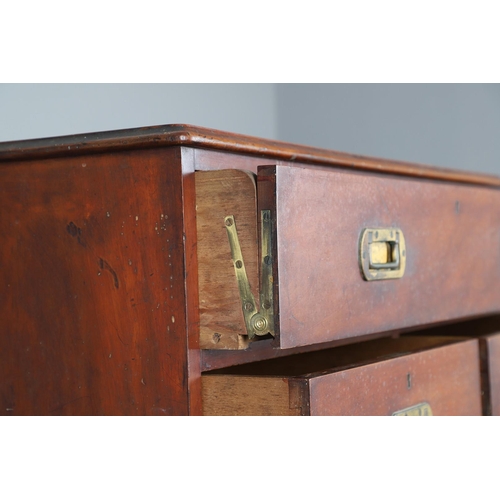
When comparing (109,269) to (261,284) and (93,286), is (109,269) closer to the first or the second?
(93,286)

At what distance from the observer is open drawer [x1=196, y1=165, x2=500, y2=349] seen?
0.77 m

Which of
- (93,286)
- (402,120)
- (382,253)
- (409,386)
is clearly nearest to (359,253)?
(382,253)

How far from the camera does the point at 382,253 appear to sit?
3.27 feet

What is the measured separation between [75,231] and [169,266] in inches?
4.7

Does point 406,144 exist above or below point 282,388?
above

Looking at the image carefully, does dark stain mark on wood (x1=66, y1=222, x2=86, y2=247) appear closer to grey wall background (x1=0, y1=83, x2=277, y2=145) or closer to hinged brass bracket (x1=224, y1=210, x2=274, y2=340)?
hinged brass bracket (x1=224, y1=210, x2=274, y2=340)

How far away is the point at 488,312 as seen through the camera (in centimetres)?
130

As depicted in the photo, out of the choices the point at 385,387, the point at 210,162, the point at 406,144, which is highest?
the point at 406,144

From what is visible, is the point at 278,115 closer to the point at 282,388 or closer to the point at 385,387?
the point at 385,387

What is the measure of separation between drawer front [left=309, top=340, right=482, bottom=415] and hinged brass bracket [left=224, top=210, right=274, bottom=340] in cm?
9

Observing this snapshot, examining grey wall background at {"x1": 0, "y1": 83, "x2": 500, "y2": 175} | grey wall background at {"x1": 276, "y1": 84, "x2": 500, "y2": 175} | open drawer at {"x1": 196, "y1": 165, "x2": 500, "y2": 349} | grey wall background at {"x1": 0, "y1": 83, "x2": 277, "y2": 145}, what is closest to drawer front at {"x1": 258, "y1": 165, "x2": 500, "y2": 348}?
open drawer at {"x1": 196, "y1": 165, "x2": 500, "y2": 349}

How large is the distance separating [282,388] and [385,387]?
20 centimetres

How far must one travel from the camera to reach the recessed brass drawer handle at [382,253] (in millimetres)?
945

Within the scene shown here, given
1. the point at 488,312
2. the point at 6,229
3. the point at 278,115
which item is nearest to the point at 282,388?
the point at 6,229
